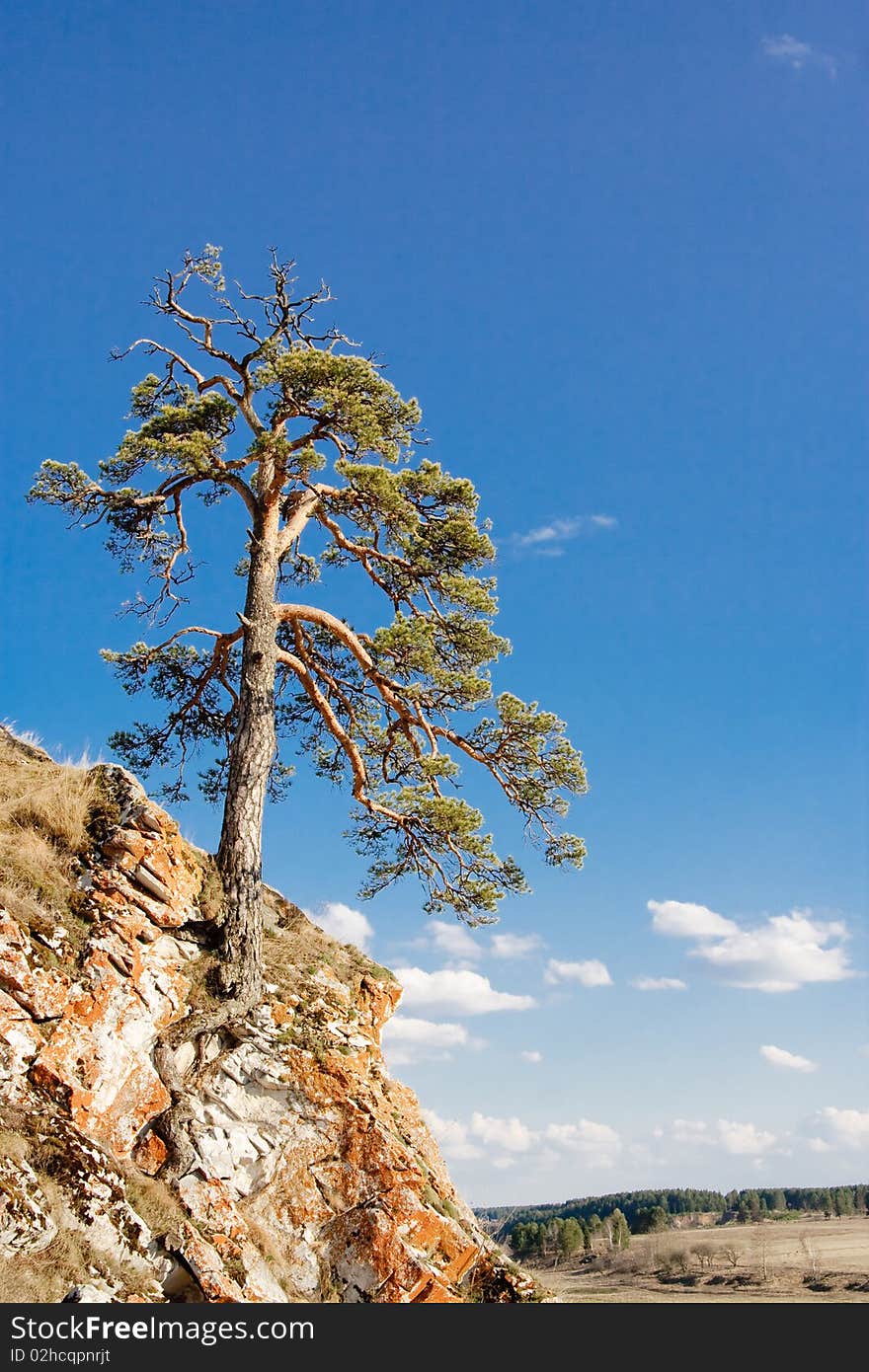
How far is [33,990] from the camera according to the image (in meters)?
10.1

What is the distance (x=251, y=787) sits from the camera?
45.8 feet

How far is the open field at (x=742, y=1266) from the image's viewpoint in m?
50.4

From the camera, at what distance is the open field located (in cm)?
5043

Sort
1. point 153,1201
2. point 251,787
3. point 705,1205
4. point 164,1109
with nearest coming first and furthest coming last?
point 153,1201, point 164,1109, point 251,787, point 705,1205

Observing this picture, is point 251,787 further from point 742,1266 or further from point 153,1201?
point 742,1266

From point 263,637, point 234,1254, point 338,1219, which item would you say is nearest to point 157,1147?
point 234,1254

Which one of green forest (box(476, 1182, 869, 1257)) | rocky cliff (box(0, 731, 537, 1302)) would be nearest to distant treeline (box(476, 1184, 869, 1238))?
green forest (box(476, 1182, 869, 1257))

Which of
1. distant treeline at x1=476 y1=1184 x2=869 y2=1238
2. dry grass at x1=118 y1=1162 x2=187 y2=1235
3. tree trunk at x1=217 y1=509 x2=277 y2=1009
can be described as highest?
tree trunk at x1=217 y1=509 x2=277 y2=1009

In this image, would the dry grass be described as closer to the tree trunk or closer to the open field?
the tree trunk

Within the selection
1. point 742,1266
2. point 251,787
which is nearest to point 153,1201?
point 251,787

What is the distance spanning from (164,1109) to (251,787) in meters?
4.78

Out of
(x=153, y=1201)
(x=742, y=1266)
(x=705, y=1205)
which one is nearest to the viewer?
(x=153, y=1201)

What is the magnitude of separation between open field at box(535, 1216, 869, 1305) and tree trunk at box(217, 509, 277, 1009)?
133 feet

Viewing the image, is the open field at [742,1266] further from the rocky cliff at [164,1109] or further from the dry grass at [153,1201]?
the dry grass at [153,1201]
